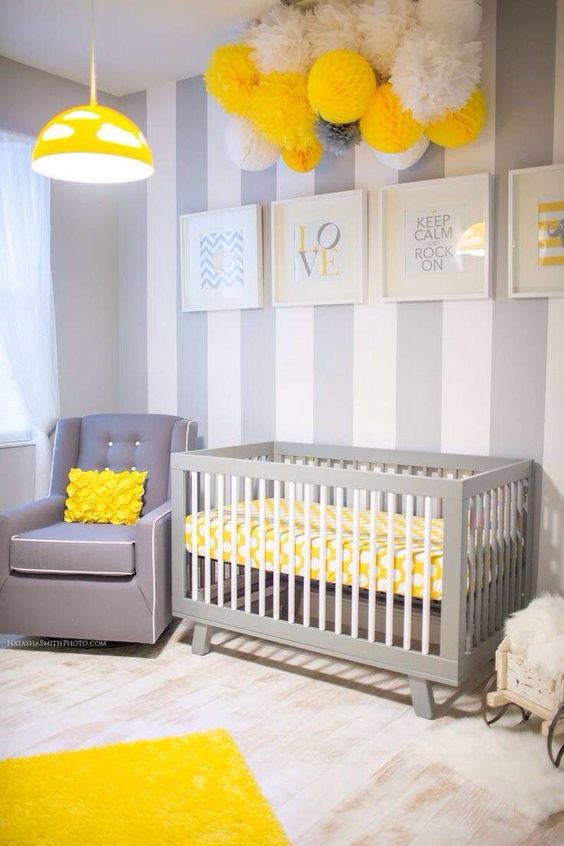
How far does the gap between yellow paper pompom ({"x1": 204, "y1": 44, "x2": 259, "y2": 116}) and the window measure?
1.38 metres

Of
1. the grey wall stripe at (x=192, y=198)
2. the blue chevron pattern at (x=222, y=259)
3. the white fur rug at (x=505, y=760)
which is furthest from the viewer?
the grey wall stripe at (x=192, y=198)

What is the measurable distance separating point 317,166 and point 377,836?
2.41m

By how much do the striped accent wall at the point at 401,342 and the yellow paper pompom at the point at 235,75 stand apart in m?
0.43

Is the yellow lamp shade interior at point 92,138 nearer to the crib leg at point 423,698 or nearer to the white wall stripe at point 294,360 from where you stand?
the white wall stripe at point 294,360

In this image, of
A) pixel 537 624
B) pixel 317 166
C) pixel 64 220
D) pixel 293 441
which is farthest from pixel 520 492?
pixel 64 220

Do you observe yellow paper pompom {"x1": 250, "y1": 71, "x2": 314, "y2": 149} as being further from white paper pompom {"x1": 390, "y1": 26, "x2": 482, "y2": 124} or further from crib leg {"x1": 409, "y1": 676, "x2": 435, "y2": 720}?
crib leg {"x1": 409, "y1": 676, "x2": 435, "y2": 720}

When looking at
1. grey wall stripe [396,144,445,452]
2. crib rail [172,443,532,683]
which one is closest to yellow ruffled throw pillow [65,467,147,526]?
crib rail [172,443,532,683]

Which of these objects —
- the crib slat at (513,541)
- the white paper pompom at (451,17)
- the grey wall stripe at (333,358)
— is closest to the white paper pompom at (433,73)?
the white paper pompom at (451,17)

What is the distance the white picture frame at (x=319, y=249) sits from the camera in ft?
10.0

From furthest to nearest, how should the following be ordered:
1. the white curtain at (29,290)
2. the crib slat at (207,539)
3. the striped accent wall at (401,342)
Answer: the white curtain at (29,290), the crib slat at (207,539), the striped accent wall at (401,342)

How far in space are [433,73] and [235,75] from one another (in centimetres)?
78

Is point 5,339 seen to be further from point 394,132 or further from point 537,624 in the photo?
point 537,624

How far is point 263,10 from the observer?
2930 millimetres

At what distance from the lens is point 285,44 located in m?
2.74
